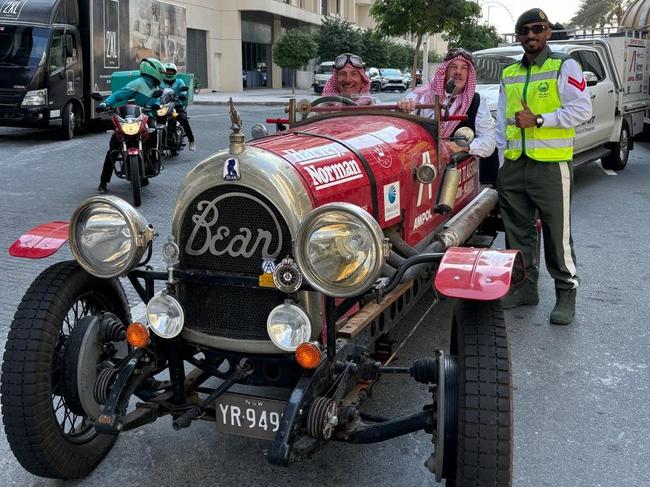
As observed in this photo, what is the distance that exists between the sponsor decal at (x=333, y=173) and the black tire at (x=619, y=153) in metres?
9.65

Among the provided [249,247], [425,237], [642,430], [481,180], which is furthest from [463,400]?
[481,180]

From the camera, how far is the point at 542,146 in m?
5.19

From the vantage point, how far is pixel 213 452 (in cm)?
350

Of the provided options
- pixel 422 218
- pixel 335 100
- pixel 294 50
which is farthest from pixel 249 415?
pixel 294 50

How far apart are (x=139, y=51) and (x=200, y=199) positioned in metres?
16.6

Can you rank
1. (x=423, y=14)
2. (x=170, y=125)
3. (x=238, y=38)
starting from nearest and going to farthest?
(x=170, y=125)
(x=423, y=14)
(x=238, y=38)

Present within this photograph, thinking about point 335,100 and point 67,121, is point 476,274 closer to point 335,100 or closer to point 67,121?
point 335,100

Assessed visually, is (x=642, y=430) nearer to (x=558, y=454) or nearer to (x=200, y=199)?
(x=558, y=454)

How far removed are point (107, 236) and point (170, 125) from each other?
9861 millimetres

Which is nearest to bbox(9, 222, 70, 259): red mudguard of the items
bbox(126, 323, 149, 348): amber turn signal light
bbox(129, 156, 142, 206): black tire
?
bbox(126, 323, 149, 348): amber turn signal light

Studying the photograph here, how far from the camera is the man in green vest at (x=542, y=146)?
5.06 metres

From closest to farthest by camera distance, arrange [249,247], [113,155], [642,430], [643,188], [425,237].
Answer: [249,247]
[642,430]
[425,237]
[113,155]
[643,188]

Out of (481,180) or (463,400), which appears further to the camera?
(481,180)

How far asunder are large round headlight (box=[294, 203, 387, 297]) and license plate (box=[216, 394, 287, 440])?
20.7 inches
